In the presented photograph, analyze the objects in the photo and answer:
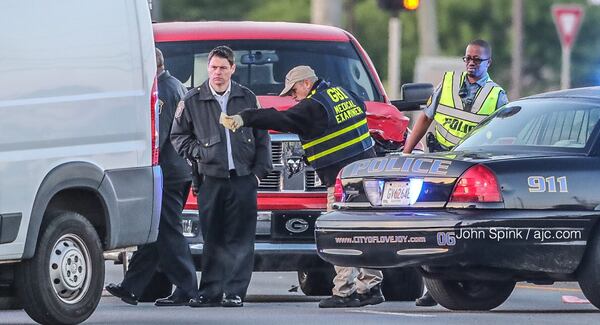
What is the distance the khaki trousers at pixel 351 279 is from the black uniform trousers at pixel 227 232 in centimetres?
56

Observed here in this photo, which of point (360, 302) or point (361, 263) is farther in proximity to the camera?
point (360, 302)

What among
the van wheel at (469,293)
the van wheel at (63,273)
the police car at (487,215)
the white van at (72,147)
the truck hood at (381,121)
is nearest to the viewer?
the white van at (72,147)

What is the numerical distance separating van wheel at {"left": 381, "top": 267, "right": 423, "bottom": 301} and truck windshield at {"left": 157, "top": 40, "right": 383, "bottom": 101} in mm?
1614

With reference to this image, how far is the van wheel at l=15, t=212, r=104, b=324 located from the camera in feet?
40.3

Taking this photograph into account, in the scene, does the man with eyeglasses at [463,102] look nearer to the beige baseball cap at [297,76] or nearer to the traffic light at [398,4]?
the beige baseball cap at [297,76]

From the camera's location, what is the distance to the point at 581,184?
41.5 feet

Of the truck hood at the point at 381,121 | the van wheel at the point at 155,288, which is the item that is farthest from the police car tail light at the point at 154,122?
the van wheel at the point at 155,288

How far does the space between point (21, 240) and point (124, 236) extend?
104cm

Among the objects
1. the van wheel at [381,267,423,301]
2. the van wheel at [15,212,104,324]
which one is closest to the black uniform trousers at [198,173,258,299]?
the van wheel at [381,267,423,301]

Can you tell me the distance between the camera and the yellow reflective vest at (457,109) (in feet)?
49.9

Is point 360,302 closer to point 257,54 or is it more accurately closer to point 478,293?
point 478,293

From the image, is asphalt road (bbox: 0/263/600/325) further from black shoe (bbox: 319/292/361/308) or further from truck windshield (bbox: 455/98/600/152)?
truck windshield (bbox: 455/98/600/152)

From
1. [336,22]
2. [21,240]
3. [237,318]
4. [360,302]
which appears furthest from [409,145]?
[336,22]

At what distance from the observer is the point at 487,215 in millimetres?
12484
